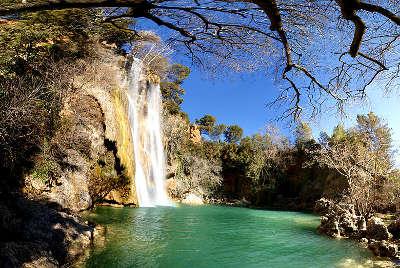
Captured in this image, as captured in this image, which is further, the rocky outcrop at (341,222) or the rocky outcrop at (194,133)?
the rocky outcrop at (194,133)

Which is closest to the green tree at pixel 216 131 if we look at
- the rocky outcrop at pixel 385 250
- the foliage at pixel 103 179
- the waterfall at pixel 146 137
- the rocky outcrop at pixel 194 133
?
the rocky outcrop at pixel 194 133

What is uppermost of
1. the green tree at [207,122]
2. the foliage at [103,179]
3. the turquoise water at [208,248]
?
the green tree at [207,122]

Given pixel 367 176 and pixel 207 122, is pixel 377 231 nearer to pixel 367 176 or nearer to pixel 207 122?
pixel 367 176

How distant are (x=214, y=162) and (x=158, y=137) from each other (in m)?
10.3

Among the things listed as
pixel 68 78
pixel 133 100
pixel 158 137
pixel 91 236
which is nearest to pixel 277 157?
pixel 158 137

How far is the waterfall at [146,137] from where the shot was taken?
22750 mm

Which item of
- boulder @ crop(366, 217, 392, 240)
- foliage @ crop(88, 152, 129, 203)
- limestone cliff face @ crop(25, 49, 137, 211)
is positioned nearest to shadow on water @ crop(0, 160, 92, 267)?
limestone cliff face @ crop(25, 49, 137, 211)

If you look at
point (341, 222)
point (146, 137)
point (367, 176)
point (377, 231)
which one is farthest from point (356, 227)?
point (146, 137)

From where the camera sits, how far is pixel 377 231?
449 inches

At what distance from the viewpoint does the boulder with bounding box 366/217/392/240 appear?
11.1m

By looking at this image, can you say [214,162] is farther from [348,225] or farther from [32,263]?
Answer: [32,263]

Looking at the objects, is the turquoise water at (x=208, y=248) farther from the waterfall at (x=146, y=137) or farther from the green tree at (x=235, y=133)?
the green tree at (x=235, y=133)

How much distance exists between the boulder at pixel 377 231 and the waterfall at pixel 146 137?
42.9 ft

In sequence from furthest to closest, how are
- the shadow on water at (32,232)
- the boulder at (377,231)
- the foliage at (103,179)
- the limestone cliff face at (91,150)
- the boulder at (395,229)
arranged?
1. the foliage at (103,179)
2. the limestone cliff face at (91,150)
3. the boulder at (395,229)
4. the boulder at (377,231)
5. the shadow on water at (32,232)
